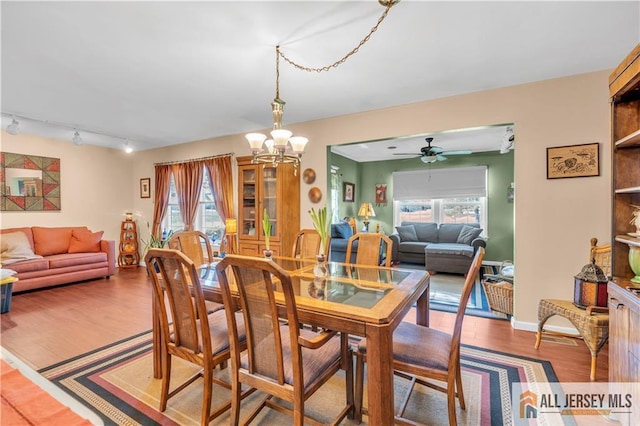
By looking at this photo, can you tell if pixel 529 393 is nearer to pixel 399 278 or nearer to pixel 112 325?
pixel 399 278

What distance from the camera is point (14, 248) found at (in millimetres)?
4293

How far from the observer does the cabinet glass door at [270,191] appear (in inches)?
173

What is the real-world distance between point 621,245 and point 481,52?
5.78ft

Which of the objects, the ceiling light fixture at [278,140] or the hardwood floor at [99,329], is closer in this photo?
the ceiling light fixture at [278,140]

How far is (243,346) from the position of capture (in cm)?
172

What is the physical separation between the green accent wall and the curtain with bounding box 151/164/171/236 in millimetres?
3329

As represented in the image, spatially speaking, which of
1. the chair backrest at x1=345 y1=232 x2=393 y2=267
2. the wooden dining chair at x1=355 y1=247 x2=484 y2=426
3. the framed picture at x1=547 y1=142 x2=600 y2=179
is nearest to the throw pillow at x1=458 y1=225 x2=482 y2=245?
the framed picture at x1=547 y1=142 x2=600 y2=179

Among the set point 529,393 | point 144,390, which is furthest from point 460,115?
point 144,390

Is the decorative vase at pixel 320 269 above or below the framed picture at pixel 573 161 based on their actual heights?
below

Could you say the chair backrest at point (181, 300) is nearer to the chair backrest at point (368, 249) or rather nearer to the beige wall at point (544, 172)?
the chair backrest at point (368, 249)

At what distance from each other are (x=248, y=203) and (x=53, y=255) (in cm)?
336

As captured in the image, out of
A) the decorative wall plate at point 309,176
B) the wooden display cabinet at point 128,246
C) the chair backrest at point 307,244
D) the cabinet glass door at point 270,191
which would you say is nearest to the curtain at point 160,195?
the wooden display cabinet at point 128,246

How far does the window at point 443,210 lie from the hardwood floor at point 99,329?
3.91 meters

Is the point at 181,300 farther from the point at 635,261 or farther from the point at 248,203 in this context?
the point at 248,203
